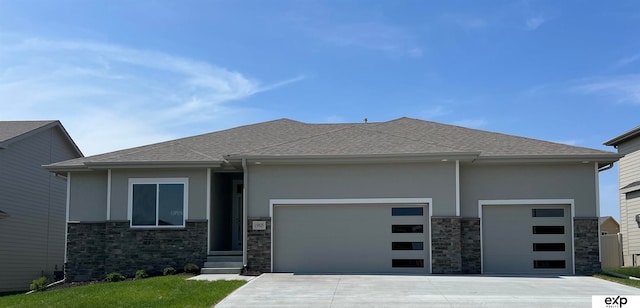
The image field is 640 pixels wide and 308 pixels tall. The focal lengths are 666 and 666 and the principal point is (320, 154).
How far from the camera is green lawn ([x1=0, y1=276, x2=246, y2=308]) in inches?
466

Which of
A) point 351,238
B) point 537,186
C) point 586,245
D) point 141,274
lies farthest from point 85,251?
point 586,245

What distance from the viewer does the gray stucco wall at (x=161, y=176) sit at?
17938mm

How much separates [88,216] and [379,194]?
8181mm

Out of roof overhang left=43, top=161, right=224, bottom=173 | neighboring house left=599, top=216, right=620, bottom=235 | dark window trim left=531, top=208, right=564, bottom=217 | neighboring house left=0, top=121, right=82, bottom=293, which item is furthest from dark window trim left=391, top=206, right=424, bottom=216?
neighboring house left=599, top=216, right=620, bottom=235

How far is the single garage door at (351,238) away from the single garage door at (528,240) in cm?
188

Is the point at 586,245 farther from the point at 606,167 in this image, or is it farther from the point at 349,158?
the point at 349,158

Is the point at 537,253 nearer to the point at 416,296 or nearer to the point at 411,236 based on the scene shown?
the point at 411,236

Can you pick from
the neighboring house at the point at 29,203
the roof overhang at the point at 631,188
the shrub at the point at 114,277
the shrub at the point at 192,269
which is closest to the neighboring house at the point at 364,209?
the shrub at the point at 192,269

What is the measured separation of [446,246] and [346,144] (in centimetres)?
375

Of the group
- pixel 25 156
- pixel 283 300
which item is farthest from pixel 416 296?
pixel 25 156

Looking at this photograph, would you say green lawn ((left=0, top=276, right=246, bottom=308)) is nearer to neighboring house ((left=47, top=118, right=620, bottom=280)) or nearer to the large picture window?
neighboring house ((left=47, top=118, right=620, bottom=280))

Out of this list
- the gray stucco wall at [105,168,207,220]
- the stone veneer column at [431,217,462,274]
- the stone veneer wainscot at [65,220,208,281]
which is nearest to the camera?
the stone veneer column at [431,217,462,274]

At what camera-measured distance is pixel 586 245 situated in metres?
17.2

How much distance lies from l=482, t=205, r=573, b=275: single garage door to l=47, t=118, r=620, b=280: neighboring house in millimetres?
26
